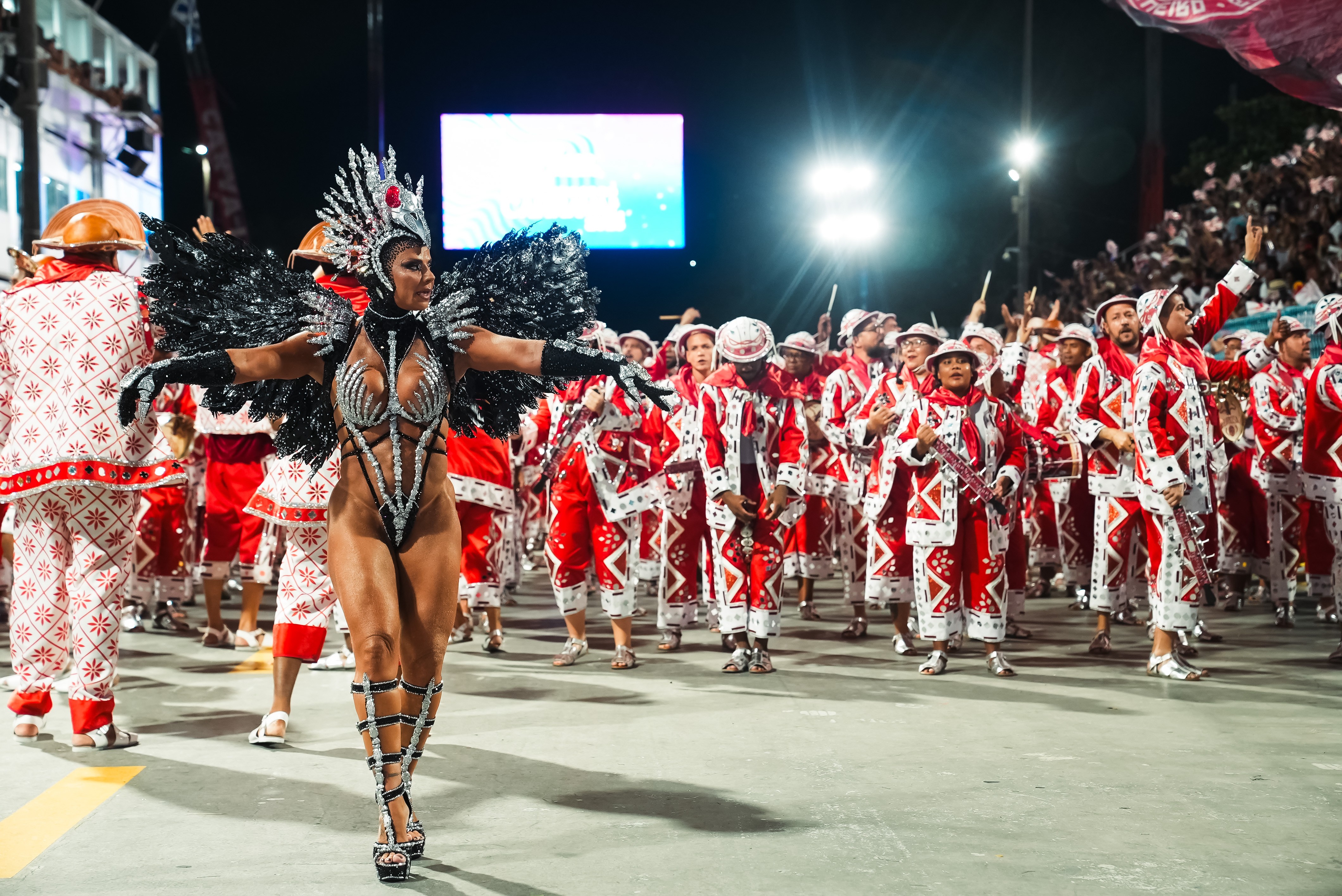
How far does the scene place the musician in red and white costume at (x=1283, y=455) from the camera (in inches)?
372

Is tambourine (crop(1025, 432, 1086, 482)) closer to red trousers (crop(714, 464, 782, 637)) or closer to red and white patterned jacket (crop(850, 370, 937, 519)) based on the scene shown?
red and white patterned jacket (crop(850, 370, 937, 519))

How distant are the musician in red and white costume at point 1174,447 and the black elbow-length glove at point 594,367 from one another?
3923 mm

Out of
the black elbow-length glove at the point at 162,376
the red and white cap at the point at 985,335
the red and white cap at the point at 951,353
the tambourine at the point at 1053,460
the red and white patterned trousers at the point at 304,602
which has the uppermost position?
the red and white cap at the point at 985,335

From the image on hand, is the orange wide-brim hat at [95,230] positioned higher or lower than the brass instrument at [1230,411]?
higher

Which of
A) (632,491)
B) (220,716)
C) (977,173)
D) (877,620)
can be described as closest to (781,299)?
(977,173)

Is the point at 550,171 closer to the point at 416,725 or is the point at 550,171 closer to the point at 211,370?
the point at 211,370

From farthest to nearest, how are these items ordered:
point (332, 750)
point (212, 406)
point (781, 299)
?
1. point (781, 299)
2. point (332, 750)
3. point (212, 406)

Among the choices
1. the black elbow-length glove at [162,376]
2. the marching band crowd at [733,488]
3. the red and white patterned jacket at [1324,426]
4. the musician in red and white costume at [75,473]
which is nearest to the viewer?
the black elbow-length glove at [162,376]

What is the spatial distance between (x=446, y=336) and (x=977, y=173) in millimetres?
26409

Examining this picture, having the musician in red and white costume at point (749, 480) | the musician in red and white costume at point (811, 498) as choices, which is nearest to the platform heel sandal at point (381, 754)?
the musician in red and white costume at point (749, 480)

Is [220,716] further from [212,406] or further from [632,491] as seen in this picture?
[632,491]

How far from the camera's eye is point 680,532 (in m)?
8.33

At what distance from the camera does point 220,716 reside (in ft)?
20.3

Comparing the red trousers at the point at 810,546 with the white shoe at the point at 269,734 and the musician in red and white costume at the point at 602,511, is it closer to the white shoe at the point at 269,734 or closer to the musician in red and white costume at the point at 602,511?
the musician in red and white costume at the point at 602,511
